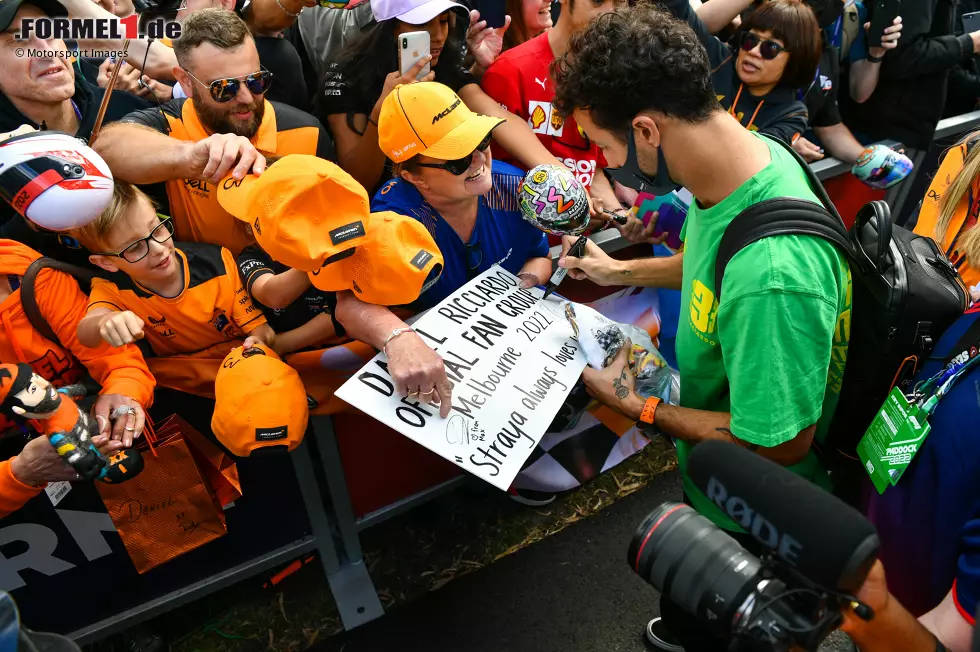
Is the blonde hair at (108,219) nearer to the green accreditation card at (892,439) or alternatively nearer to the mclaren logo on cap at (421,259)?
the mclaren logo on cap at (421,259)

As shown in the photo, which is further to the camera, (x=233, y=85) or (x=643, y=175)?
(x=233, y=85)

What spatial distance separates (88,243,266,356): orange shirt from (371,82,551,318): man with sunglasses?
2.28 ft

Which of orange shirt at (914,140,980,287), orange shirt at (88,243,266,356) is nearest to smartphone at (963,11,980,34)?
orange shirt at (914,140,980,287)

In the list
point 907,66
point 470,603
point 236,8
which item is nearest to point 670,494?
point 470,603

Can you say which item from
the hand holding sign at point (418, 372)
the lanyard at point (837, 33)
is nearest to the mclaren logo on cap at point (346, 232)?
the hand holding sign at point (418, 372)

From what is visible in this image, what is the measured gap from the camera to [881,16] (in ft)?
15.5

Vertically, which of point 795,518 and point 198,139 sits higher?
point 795,518

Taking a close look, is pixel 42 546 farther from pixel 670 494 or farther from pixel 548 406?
pixel 670 494

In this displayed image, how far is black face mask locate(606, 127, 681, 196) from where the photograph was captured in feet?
7.06

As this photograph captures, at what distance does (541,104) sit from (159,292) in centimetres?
230

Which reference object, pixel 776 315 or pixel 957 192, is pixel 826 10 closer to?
pixel 957 192

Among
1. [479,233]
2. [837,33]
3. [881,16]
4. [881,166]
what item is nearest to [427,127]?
[479,233]

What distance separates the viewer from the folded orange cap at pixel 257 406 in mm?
2299

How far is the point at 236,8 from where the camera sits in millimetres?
4152
